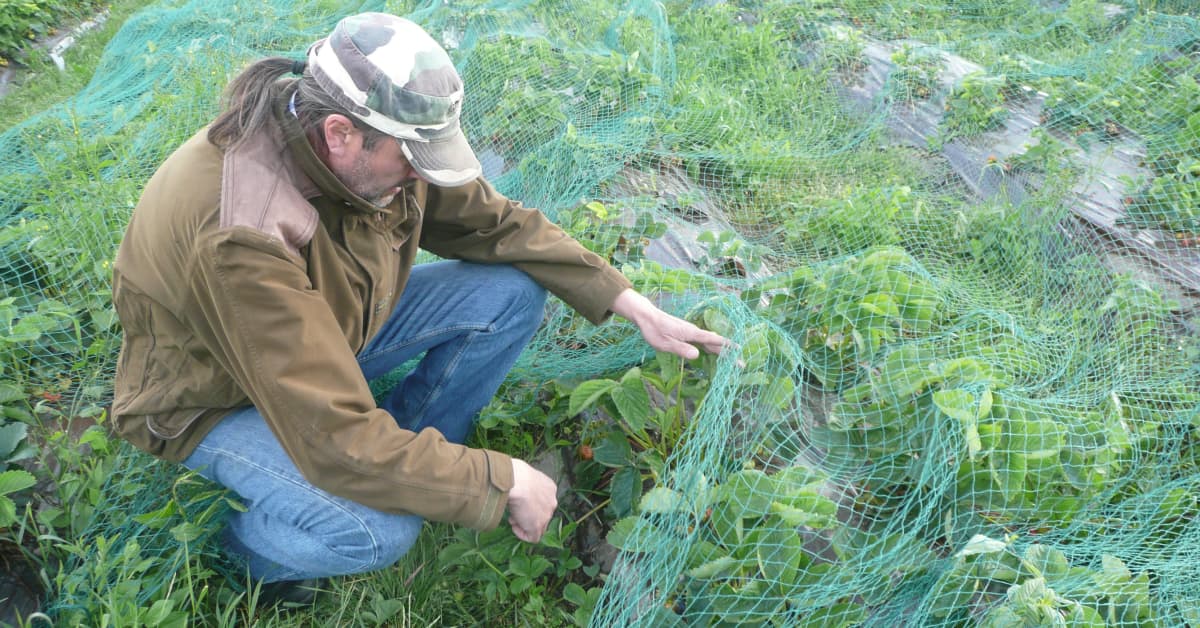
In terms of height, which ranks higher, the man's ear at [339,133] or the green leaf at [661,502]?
the man's ear at [339,133]

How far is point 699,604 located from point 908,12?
15.5 ft

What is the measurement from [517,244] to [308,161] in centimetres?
67

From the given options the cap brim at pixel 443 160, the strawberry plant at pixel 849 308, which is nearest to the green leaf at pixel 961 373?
the strawberry plant at pixel 849 308

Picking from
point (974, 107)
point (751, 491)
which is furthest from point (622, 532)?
point (974, 107)

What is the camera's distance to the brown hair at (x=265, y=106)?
1.44 metres

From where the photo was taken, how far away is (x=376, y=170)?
151 centimetres

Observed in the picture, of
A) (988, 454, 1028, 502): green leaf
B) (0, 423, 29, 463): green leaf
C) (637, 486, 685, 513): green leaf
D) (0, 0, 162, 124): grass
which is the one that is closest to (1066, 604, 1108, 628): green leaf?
(988, 454, 1028, 502): green leaf

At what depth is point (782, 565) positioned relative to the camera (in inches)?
63.2

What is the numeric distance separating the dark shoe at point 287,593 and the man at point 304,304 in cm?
6

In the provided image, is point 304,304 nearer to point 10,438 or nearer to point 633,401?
point 633,401

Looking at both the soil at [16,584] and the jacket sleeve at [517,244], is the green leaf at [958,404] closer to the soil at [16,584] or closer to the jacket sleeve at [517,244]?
the jacket sleeve at [517,244]

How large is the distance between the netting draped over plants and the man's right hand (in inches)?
7.4

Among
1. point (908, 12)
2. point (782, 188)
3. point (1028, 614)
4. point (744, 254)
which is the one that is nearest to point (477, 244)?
point (744, 254)

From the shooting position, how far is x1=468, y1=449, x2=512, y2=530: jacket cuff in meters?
1.52
